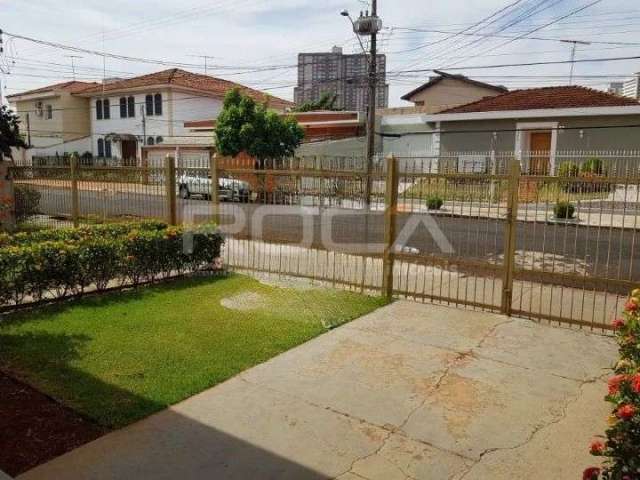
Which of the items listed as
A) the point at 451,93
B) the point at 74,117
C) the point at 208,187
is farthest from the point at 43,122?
the point at 208,187

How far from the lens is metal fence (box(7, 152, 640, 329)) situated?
684 cm

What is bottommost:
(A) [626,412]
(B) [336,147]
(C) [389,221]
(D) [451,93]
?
(A) [626,412]

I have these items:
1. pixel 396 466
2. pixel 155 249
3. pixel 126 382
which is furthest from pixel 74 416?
pixel 155 249

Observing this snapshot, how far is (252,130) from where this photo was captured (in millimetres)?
25500

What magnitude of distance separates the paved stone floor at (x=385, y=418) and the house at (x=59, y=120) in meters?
42.3

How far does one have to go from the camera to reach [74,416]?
430 cm

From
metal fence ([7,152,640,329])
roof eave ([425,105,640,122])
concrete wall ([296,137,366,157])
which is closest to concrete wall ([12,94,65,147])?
concrete wall ([296,137,366,157])

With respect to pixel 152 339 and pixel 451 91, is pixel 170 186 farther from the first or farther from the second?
pixel 451 91

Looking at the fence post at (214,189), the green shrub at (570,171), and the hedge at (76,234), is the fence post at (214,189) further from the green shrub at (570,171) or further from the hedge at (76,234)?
the green shrub at (570,171)

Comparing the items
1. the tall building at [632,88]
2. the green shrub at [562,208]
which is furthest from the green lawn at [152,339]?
the tall building at [632,88]

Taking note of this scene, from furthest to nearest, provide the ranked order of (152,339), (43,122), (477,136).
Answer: (43,122)
(477,136)
(152,339)

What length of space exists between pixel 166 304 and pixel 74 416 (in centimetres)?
304

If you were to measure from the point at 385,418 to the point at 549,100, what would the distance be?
23748 mm

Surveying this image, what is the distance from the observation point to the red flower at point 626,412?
244 centimetres
